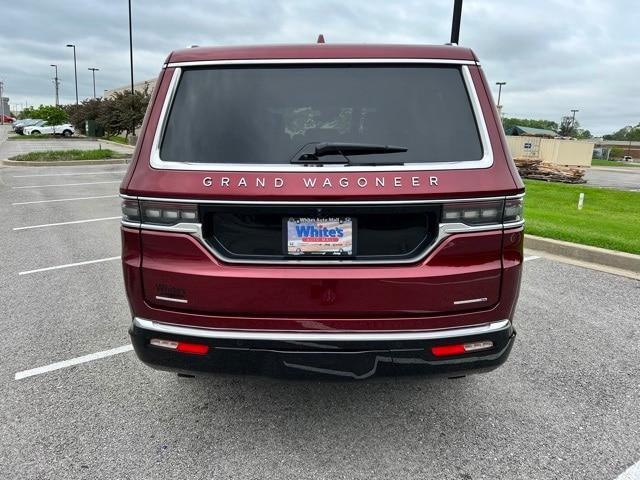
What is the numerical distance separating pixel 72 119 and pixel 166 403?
56.5 m

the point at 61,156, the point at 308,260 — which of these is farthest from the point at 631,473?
the point at 61,156

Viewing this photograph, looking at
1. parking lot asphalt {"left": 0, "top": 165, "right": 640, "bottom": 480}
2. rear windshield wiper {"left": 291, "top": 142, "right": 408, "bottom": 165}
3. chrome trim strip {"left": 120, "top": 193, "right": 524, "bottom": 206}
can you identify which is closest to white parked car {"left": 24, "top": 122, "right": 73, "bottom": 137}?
parking lot asphalt {"left": 0, "top": 165, "right": 640, "bottom": 480}

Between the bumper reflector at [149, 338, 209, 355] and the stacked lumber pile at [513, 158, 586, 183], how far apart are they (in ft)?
81.6

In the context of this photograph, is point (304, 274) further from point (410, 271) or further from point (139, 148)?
point (139, 148)

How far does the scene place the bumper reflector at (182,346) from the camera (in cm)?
234

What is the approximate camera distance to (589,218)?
9180 mm

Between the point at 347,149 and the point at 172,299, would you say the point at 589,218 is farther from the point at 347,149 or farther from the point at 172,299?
the point at 172,299

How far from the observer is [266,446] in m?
2.66

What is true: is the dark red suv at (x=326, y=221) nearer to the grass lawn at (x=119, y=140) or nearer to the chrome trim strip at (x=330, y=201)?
the chrome trim strip at (x=330, y=201)

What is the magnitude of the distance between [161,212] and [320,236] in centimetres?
74

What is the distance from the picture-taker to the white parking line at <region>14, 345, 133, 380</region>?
11.1 ft

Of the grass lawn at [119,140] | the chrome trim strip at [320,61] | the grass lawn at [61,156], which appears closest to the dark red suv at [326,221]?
the chrome trim strip at [320,61]

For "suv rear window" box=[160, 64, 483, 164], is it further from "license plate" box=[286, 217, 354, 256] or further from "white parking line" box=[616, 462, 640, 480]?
"white parking line" box=[616, 462, 640, 480]

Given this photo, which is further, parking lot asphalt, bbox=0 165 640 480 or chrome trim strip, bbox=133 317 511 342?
parking lot asphalt, bbox=0 165 640 480
